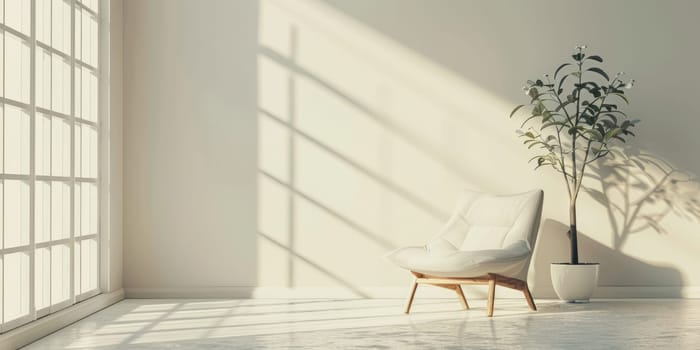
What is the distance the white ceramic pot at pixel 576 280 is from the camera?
6199 mm

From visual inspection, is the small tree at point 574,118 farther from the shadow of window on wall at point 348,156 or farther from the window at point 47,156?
the window at point 47,156

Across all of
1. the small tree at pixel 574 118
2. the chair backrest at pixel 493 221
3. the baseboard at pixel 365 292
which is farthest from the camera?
the baseboard at pixel 365 292

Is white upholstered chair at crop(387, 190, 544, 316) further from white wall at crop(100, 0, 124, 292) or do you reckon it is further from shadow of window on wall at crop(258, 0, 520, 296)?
white wall at crop(100, 0, 124, 292)

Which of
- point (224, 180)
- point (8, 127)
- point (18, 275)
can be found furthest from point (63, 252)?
point (224, 180)

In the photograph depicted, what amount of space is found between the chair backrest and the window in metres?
2.42

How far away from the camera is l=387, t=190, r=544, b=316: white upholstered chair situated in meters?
5.54

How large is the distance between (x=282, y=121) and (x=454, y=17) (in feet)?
4.93

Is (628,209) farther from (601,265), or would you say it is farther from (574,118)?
(574,118)

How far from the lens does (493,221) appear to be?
20.0 feet

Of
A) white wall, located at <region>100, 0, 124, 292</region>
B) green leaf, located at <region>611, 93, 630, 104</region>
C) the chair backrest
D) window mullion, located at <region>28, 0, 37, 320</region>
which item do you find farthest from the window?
green leaf, located at <region>611, 93, 630, 104</region>

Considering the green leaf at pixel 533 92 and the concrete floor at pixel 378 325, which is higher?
the green leaf at pixel 533 92

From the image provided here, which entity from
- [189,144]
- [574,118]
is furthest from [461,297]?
[189,144]

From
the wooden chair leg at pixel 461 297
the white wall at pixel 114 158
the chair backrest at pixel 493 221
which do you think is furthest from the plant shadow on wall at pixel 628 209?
the white wall at pixel 114 158

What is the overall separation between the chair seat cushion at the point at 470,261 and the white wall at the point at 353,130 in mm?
943
